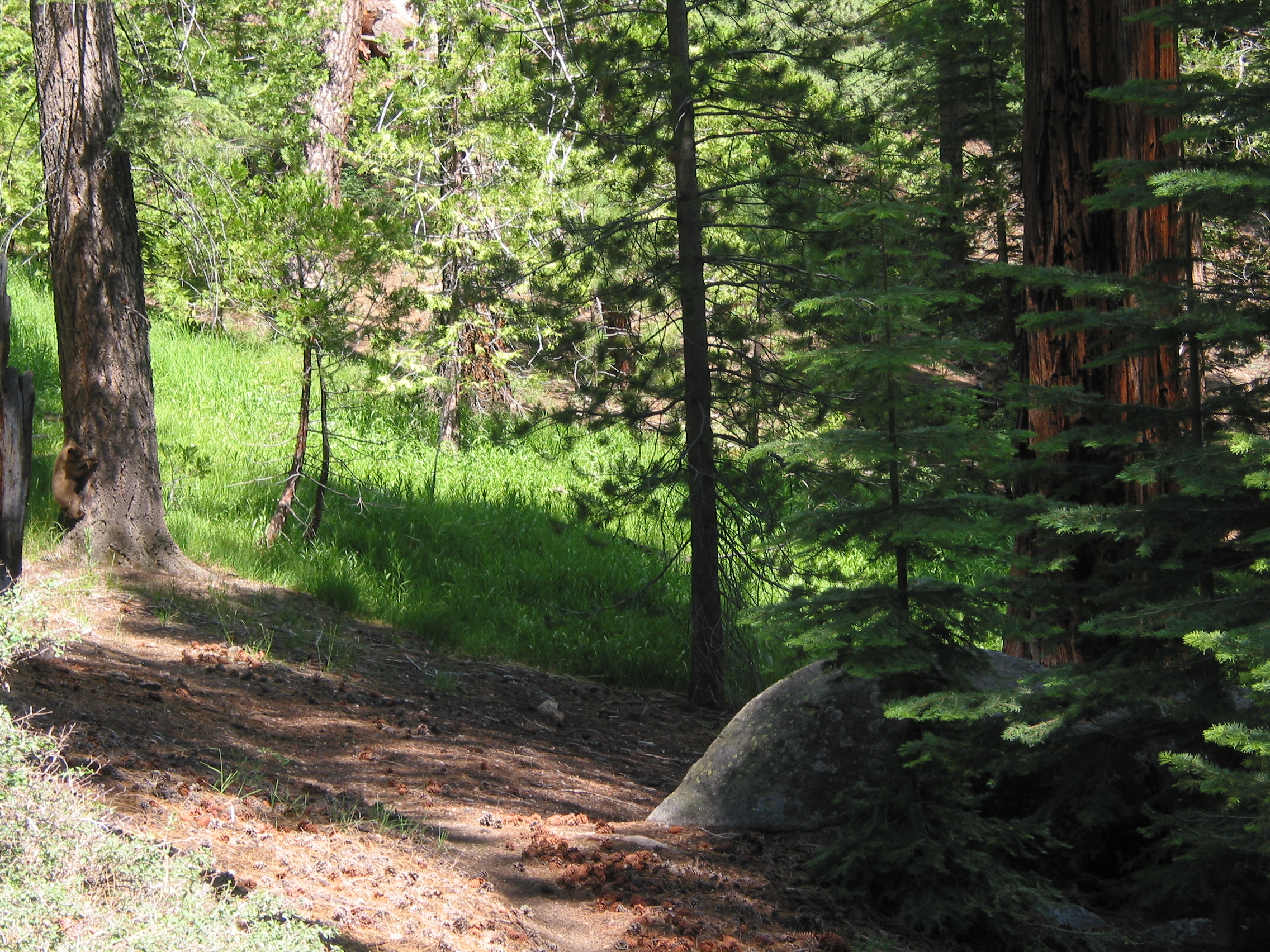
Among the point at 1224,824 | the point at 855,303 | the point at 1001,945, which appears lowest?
the point at 1001,945

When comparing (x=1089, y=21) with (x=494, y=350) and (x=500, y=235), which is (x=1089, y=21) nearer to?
(x=500, y=235)

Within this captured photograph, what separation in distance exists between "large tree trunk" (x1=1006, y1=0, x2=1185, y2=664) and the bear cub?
596 centimetres

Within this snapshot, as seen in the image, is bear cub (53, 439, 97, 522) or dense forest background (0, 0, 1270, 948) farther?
bear cub (53, 439, 97, 522)

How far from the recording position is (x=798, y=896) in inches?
Answer: 152

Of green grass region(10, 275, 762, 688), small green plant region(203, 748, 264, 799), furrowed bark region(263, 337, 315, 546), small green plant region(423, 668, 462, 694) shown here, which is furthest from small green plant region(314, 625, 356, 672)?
small green plant region(203, 748, 264, 799)

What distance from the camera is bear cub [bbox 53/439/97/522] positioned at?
6906 millimetres

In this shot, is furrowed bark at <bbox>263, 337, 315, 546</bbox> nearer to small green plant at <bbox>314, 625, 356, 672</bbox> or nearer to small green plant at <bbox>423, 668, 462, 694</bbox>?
small green plant at <bbox>314, 625, 356, 672</bbox>

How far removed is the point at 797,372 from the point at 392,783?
416 centimetres

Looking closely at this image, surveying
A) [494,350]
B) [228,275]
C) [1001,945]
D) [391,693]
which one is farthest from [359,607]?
[1001,945]

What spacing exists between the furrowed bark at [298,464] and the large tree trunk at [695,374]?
305 cm

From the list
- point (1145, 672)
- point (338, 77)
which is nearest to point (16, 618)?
point (1145, 672)

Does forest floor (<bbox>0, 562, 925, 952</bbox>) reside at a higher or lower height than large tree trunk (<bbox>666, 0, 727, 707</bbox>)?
lower

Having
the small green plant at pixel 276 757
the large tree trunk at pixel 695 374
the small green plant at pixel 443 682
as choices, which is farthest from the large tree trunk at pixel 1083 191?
the small green plant at pixel 276 757

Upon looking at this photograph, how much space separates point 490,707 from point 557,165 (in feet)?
22.6
